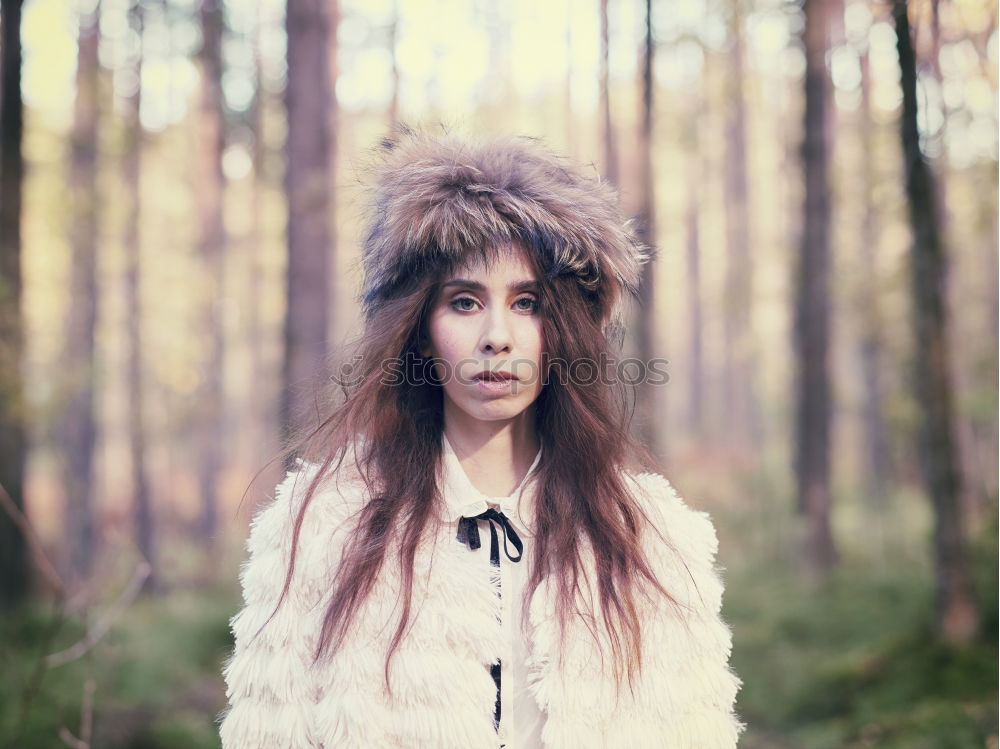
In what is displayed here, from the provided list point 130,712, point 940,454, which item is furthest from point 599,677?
point 130,712

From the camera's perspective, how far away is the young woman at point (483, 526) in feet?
6.58

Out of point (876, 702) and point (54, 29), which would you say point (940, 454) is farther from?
point (54, 29)

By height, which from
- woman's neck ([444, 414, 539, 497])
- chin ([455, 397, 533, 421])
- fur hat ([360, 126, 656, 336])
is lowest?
woman's neck ([444, 414, 539, 497])

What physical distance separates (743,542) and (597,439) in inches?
480

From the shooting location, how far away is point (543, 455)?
91.5 inches

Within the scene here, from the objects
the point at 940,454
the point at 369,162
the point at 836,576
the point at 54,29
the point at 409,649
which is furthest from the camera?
the point at 54,29

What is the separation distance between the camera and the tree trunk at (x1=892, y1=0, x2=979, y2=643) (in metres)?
5.59

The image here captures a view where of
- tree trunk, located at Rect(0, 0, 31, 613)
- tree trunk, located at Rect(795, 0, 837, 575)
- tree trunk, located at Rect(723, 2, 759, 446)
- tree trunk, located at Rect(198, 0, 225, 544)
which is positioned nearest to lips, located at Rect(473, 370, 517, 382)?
tree trunk, located at Rect(0, 0, 31, 613)

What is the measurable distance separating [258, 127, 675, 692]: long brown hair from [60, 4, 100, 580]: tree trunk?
10.7 meters

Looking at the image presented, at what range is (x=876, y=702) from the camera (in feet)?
19.0

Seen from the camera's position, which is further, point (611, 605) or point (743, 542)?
point (743, 542)

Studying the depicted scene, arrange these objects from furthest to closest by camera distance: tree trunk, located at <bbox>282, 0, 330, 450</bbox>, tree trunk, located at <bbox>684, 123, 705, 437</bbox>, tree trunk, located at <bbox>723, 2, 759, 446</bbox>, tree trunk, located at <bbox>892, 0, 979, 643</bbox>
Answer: tree trunk, located at <bbox>684, 123, 705, 437</bbox> < tree trunk, located at <bbox>723, 2, 759, 446</bbox> < tree trunk, located at <bbox>282, 0, 330, 450</bbox> < tree trunk, located at <bbox>892, 0, 979, 643</bbox>

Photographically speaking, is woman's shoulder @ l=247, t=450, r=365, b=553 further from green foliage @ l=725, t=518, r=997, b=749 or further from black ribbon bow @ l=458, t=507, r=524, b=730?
green foliage @ l=725, t=518, r=997, b=749

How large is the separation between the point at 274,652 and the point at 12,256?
7268mm
